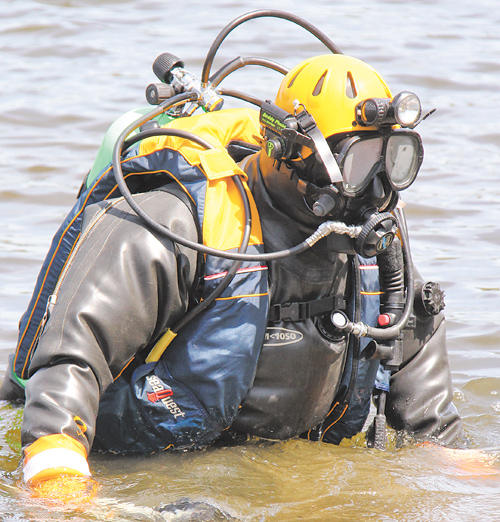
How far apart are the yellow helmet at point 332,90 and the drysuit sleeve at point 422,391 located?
900 mm

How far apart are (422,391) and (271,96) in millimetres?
5643

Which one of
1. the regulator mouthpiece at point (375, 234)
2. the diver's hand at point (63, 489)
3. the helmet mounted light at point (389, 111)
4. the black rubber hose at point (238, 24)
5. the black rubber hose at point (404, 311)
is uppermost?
the black rubber hose at point (238, 24)

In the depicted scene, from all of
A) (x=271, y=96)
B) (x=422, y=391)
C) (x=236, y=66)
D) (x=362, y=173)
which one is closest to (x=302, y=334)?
(x=362, y=173)

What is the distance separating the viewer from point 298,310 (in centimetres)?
257

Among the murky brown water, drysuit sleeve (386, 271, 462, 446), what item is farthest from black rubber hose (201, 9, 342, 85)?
the murky brown water

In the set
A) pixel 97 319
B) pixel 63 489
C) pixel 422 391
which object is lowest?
pixel 422 391

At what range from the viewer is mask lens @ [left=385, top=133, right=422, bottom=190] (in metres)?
2.42

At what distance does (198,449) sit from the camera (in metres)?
2.65

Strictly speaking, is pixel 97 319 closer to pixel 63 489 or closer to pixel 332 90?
pixel 63 489

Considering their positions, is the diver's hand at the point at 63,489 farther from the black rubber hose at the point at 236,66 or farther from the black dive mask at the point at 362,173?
the black rubber hose at the point at 236,66

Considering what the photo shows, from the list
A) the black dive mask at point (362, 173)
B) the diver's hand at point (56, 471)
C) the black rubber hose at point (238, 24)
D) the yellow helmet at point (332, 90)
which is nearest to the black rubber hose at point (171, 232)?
the black dive mask at point (362, 173)

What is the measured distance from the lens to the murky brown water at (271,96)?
2461 millimetres

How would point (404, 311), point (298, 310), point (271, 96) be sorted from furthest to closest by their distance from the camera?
point (271, 96) < point (404, 311) < point (298, 310)

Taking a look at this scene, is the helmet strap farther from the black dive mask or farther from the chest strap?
the chest strap
